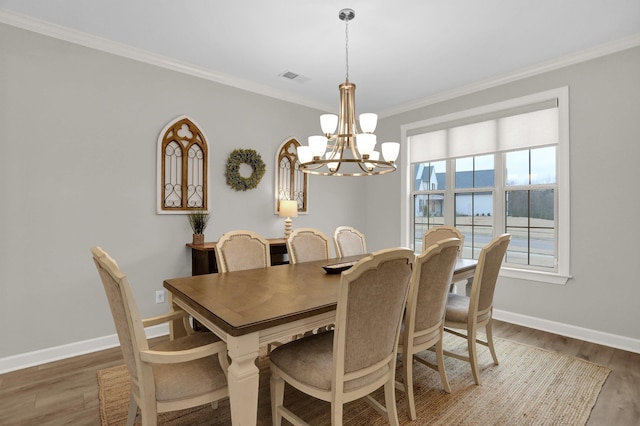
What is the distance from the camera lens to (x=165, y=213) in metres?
3.32

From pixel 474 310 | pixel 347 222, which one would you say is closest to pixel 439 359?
pixel 474 310

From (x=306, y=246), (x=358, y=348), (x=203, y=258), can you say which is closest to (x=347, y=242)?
(x=306, y=246)

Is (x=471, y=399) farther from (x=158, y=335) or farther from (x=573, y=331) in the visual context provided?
(x=158, y=335)

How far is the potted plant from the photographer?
11.2 ft

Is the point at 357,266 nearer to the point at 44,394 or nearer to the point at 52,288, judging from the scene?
the point at 44,394

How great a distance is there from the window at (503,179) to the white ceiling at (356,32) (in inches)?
21.1

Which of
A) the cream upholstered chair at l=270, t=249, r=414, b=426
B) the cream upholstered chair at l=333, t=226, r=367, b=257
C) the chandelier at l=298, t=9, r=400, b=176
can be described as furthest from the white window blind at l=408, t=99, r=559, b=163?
the cream upholstered chair at l=270, t=249, r=414, b=426

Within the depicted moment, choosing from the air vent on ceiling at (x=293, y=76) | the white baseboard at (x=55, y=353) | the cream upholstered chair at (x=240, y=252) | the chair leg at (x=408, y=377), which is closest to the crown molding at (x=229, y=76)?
the air vent on ceiling at (x=293, y=76)

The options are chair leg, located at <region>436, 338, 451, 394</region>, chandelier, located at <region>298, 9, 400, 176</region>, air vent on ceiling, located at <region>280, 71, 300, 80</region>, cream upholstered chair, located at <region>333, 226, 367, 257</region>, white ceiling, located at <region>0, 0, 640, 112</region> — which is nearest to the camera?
chair leg, located at <region>436, 338, 451, 394</region>

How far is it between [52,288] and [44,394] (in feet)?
2.90

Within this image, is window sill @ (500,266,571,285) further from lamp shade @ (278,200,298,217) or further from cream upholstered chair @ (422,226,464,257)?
lamp shade @ (278,200,298,217)

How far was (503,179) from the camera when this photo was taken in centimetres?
386

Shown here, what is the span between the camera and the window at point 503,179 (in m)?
3.43

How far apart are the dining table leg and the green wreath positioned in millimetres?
2603
